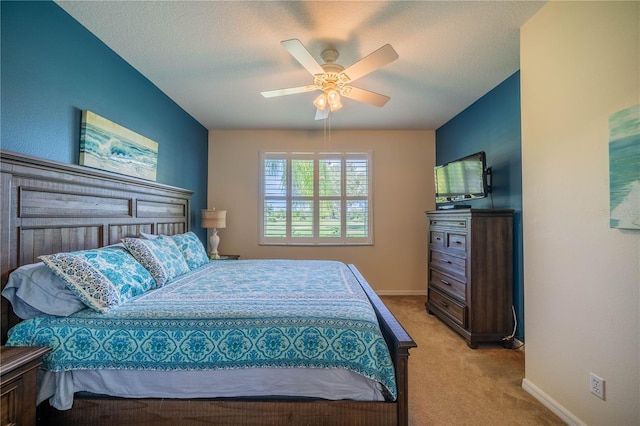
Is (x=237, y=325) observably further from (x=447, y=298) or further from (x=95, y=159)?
(x=447, y=298)

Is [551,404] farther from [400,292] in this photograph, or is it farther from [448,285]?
[400,292]

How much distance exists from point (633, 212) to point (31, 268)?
3101 mm

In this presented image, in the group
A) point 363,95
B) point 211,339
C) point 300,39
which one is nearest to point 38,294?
point 211,339

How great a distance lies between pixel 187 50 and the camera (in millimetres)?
2273

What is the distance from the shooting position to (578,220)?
1.58m

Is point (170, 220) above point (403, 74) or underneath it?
underneath

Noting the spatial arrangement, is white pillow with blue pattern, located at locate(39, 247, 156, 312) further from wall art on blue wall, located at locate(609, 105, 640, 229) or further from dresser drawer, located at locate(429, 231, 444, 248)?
dresser drawer, located at locate(429, 231, 444, 248)

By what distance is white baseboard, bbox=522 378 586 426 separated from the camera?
5.25ft

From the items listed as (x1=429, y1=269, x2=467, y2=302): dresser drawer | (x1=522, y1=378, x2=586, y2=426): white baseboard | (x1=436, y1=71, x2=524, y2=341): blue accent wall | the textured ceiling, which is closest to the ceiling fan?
the textured ceiling

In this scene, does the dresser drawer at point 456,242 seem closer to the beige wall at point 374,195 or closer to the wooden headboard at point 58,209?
the beige wall at point 374,195

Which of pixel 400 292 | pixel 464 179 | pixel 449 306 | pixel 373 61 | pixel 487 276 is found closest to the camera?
pixel 373 61

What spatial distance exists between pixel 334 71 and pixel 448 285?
260cm

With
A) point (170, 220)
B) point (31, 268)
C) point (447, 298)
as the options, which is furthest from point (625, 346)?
point (170, 220)

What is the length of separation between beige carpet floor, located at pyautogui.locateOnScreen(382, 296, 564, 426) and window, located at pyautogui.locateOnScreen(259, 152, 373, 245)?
193 cm
